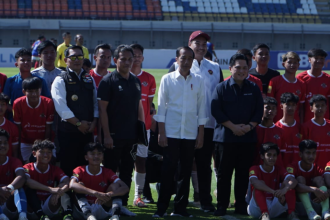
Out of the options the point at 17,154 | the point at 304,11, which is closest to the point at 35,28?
the point at 304,11

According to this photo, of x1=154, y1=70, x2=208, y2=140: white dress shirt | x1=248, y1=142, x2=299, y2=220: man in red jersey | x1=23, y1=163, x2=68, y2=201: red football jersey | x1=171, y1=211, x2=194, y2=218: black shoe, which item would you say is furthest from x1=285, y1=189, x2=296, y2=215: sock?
x1=23, y1=163, x2=68, y2=201: red football jersey

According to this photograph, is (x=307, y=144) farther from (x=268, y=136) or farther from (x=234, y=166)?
(x=234, y=166)

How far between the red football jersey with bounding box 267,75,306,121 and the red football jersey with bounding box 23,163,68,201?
9.44ft

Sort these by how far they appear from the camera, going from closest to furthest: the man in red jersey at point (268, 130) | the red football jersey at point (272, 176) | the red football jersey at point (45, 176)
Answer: the red football jersey at point (45, 176), the red football jersey at point (272, 176), the man in red jersey at point (268, 130)

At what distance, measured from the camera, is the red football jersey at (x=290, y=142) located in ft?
18.8

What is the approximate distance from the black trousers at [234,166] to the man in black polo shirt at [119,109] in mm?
1026

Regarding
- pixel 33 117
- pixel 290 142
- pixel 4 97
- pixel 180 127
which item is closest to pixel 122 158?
pixel 180 127

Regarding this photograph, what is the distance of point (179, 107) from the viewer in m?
5.34

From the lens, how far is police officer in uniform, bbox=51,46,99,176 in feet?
17.4

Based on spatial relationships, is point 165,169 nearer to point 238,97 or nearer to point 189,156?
point 189,156

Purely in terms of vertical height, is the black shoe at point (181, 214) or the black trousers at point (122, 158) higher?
the black trousers at point (122, 158)

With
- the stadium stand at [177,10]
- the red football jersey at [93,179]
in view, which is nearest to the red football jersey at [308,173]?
the red football jersey at [93,179]

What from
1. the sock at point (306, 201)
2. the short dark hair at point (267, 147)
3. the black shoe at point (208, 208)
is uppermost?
the short dark hair at point (267, 147)

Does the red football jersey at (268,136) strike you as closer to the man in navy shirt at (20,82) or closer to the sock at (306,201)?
the sock at (306,201)
